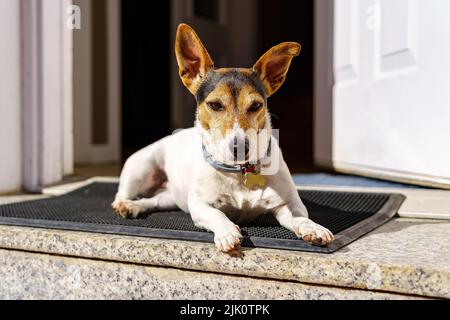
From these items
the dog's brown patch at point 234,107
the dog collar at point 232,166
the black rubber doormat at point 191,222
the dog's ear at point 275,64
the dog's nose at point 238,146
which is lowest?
the black rubber doormat at point 191,222

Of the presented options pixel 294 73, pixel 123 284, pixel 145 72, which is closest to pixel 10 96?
pixel 123 284

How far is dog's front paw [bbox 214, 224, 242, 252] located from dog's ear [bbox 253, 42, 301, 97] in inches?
15.3

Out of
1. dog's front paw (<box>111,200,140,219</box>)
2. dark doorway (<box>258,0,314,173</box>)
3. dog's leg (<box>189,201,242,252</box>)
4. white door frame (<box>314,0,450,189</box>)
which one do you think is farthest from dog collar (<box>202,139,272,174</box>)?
dark doorway (<box>258,0,314,173</box>)

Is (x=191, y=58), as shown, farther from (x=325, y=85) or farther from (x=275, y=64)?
(x=325, y=85)

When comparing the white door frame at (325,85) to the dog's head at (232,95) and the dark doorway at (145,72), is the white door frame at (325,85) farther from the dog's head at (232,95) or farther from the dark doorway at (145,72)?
the dark doorway at (145,72)

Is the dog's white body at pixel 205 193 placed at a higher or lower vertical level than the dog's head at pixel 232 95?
lower

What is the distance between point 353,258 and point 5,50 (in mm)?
1563

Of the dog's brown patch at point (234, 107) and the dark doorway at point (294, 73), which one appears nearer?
the dog's brown patch at point (234, 107)

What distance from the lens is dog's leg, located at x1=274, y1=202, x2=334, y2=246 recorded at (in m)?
1.16

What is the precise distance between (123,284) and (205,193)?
0.30m

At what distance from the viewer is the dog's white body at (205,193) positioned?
1.25 meters

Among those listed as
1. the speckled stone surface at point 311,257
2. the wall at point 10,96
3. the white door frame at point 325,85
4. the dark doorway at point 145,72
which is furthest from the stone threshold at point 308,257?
the dark doorway at point 145,72

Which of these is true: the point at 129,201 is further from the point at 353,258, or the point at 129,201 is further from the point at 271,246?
the point at 353,258

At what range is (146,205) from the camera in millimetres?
1632
